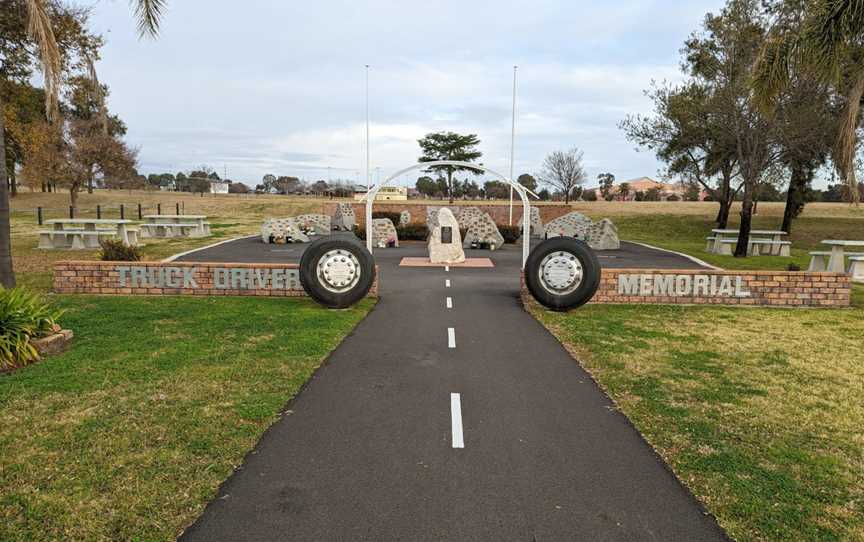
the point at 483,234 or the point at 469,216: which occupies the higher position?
the point at 469,216

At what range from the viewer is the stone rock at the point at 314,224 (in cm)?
3024

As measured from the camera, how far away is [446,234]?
19906 mm

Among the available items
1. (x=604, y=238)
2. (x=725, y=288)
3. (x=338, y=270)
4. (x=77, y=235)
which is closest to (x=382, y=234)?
(x=604, y=238)

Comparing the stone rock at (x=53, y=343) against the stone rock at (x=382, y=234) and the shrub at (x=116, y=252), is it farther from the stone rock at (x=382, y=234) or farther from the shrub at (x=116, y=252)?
the stone rock at (x=382, y=234)

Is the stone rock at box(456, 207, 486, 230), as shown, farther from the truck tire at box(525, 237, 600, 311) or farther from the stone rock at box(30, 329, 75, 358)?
the stone rock at box(30, 329, 75, 358)

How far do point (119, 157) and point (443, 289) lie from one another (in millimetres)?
34195

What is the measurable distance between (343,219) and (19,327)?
2892cm

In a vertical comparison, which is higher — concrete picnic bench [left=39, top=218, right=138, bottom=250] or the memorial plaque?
the memorial plaque

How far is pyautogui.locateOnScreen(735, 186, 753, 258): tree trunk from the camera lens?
75.6ft

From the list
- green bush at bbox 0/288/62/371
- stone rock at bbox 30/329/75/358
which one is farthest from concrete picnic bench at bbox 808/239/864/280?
green bush at bbox 0/288/62/371

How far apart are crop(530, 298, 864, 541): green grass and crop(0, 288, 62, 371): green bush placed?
727 centimetres

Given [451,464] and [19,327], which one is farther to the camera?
[19,327]

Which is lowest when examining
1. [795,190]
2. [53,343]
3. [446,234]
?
[53,343]

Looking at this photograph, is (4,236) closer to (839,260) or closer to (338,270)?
(338,270)
